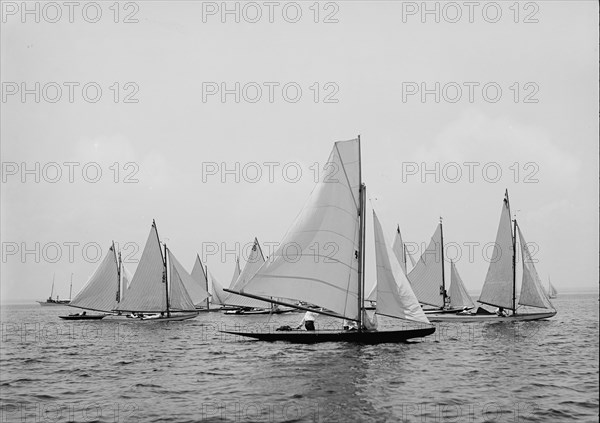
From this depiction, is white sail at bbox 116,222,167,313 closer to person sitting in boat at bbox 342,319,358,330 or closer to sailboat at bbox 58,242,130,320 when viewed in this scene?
sailboat at bbox 58,242,130,320

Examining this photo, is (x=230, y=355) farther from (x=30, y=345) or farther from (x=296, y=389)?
(x=30, y=345)

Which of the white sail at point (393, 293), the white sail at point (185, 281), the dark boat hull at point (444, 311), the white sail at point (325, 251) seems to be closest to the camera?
the white sail at point (325, 251)

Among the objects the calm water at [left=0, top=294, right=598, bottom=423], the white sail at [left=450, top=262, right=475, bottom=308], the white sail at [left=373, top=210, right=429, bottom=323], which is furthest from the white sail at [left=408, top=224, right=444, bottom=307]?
the white sail at [left=373, top=210, right=429, bottom=323]

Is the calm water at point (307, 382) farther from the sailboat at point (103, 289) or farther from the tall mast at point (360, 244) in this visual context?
the sailboat at point (103, 289)

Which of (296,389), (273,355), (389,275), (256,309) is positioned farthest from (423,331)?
(256,309)

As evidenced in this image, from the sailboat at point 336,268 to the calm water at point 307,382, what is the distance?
5.70 feet

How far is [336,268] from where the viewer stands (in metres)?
33.5

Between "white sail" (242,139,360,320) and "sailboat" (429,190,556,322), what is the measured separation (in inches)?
1005

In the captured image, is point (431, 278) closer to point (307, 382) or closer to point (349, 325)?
point (349, 325)

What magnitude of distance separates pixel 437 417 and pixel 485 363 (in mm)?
13019

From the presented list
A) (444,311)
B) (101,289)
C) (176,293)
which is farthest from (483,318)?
(101,289)

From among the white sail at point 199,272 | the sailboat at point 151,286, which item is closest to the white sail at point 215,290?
the white sail at point 199,272

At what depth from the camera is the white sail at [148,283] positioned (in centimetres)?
6203

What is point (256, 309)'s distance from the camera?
290 feet
